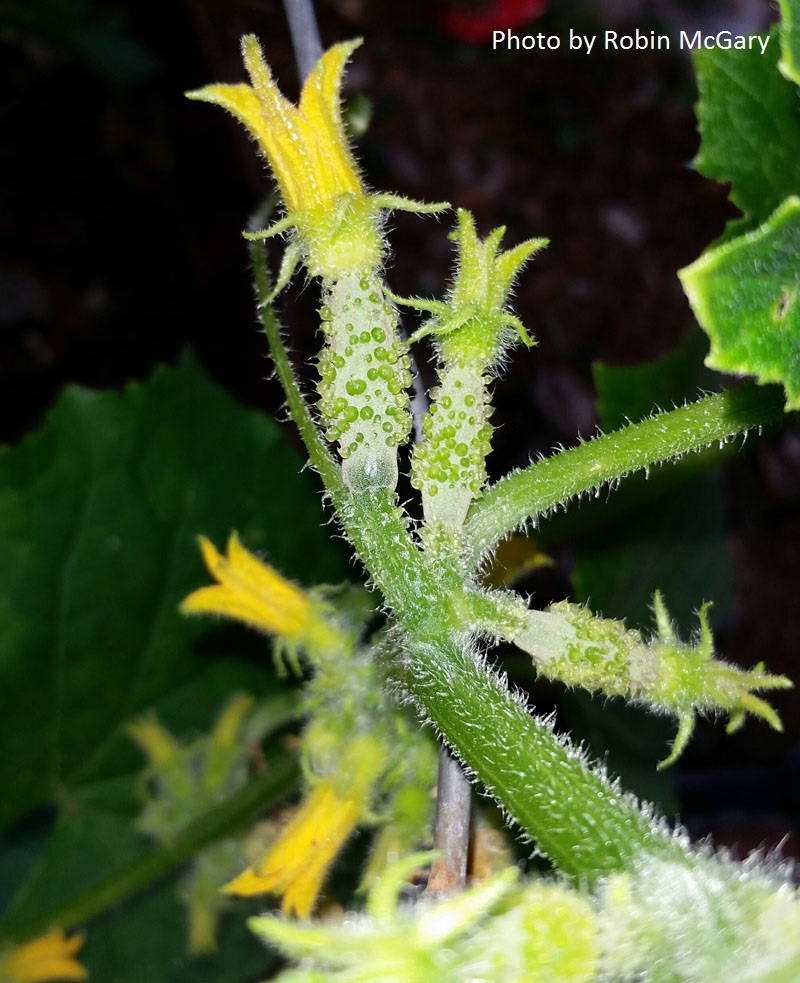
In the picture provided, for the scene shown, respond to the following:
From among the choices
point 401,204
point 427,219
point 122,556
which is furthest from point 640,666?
point 427,219

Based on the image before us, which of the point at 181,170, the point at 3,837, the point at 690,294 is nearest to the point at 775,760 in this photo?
the point at 3,837

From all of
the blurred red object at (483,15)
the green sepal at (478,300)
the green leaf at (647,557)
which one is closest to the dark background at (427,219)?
the blurred red object at (483,15)

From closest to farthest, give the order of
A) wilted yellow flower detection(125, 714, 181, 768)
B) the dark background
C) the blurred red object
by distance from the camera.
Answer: wilted yellow flower detection(125, 714, 181, 768), the dark background, the blurred red object

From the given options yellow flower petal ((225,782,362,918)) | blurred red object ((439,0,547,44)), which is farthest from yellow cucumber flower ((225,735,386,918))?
blurred red object ((439,0,547,44))

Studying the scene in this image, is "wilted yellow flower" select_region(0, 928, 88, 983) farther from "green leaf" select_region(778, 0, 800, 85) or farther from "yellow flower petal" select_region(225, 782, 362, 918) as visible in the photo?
"green leaf" select_region(778, 0, 800, 85)

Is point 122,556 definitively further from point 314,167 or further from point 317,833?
point 314,167

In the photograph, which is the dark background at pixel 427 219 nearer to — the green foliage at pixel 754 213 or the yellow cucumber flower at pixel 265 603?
the yellow cucumber flower at pixel 265 603
